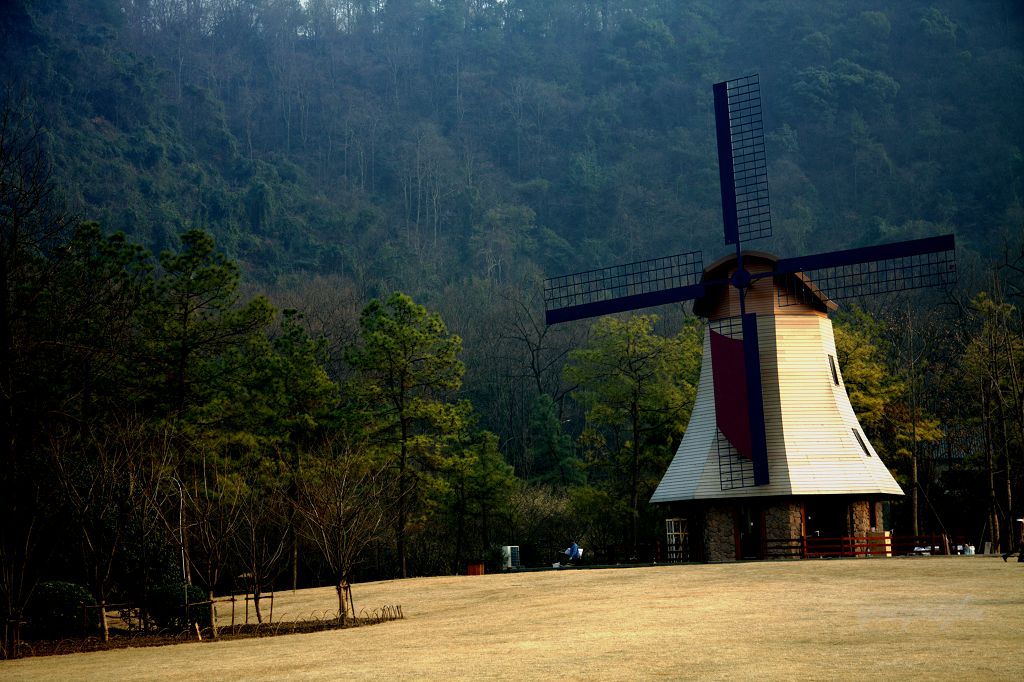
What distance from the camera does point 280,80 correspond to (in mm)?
129875

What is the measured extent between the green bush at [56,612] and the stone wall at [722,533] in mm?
17514

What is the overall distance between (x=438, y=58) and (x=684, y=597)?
12188 centimetres

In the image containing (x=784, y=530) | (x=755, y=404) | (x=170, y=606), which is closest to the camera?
(x=170, y=606)

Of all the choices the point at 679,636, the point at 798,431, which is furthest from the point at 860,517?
the point at 679,636

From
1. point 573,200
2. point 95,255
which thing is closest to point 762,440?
point 95,255

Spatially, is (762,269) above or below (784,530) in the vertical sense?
above

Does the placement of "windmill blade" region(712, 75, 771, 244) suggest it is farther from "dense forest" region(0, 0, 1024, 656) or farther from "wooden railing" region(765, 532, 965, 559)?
"wooden railing" region(765, 532, 965, 559)

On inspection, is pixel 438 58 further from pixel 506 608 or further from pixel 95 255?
pixel 506 608

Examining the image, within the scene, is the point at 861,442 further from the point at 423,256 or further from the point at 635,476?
the point at 423,256

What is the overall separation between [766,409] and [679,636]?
16.6 m

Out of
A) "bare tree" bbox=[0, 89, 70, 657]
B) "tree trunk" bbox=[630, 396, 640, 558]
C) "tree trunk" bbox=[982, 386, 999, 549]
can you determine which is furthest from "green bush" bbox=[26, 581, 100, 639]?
"tree trunk" bbox=[982, 386, 999, 549]

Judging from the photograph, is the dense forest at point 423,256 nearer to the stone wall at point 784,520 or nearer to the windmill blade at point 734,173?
the stone wall at point 784,520

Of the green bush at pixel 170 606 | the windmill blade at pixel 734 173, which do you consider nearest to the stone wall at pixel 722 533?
the windmill blade at pixel 734 173

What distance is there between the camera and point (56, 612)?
23.6 meters
